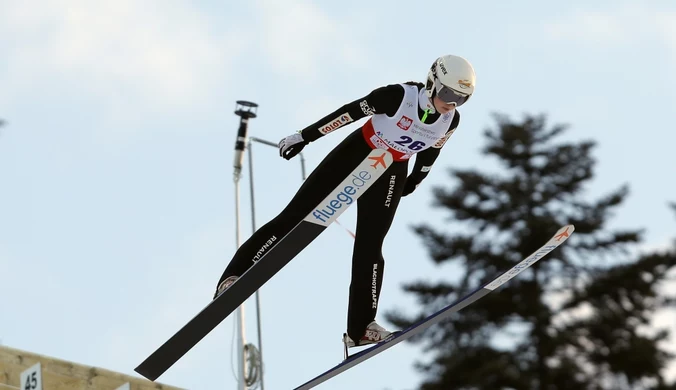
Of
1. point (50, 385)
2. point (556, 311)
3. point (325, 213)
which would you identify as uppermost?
point (556, 311)

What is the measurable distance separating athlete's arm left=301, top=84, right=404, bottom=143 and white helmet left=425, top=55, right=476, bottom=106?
22 centimetres

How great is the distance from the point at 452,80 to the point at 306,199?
1.13 metres

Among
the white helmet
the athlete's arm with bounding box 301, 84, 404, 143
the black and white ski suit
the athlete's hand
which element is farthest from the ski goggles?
the athlete's hand

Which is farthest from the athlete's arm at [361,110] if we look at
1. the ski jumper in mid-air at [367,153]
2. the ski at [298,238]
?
the ski at [298,238]

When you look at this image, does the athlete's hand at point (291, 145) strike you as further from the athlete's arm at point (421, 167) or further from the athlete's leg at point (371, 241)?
the athlete's arm at point (421, 167)

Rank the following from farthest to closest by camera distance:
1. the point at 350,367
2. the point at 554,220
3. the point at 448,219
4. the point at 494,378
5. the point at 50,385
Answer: the point at 448,219 → the point at 554,220 → the point at 494,378 → the point at 50,385 → the point at 350,367

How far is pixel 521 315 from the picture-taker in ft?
74.8

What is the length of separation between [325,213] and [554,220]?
59.8 feet

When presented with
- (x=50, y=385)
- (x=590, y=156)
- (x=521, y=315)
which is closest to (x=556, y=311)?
(x=521, y=315)

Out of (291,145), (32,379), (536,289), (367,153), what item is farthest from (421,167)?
(536,289)

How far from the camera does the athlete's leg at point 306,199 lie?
5.95 metres

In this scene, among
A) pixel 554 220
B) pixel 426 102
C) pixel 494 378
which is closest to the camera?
pixel 426 102

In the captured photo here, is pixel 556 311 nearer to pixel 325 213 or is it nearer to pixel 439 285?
pixel 439 285

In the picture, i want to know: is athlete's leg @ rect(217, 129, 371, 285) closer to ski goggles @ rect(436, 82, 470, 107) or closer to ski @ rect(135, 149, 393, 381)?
ski @ rect(135, 149, 393, 381)
